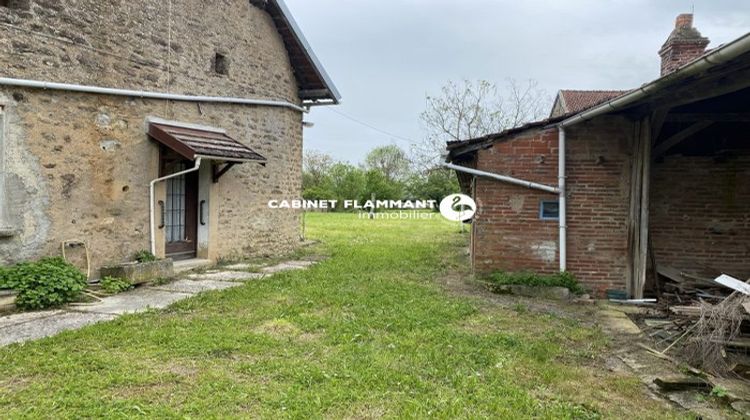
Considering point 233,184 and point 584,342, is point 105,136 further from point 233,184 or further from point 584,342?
point 584,342

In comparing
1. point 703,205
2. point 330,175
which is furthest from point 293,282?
point 330,175

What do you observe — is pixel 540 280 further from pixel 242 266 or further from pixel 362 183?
pixel 362 183

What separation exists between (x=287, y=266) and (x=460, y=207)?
4953mm

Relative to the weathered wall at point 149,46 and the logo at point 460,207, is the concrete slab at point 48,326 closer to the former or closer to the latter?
the weathered wall at point 149,46

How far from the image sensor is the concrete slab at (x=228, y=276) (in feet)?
28.0

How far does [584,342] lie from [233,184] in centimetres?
769

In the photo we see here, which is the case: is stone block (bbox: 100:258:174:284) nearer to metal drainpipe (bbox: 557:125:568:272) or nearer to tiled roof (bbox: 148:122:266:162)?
tiled roof (bbox: 148:122:266:162)

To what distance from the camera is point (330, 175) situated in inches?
1656

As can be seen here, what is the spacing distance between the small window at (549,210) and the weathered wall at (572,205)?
7 centimetres

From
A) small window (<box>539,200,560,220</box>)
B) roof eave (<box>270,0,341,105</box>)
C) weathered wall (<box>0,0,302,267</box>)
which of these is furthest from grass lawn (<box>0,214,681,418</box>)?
roof eave (<box>270,0,341,105</box>)

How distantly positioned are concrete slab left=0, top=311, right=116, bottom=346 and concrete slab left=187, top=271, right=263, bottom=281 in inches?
107

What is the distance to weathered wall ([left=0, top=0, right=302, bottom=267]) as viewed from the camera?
22.2ft

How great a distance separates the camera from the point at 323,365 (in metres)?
4.26

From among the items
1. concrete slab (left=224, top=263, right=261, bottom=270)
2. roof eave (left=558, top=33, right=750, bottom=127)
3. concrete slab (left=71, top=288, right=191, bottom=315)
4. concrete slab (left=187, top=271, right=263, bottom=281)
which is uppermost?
roof eave (left=558, top=33, right=750, bottom=127)
